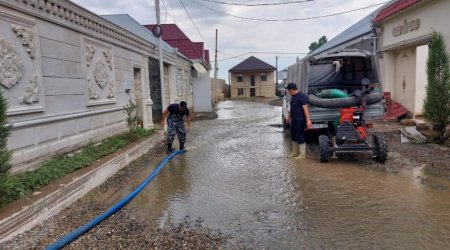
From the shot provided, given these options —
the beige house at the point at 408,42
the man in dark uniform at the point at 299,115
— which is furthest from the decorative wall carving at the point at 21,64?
the beige house at the point at 408,42

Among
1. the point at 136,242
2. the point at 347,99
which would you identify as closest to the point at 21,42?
the point at 136,242

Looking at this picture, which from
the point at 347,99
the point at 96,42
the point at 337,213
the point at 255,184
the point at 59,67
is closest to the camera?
the point at 337,213

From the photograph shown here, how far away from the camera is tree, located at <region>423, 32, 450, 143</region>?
8.38 m

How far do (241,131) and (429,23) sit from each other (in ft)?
22.7

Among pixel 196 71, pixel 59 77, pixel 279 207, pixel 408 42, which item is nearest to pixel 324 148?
pixel 279 207

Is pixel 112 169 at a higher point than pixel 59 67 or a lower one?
lower

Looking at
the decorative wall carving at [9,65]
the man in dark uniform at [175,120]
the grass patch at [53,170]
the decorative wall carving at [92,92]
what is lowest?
the grass patch at [53,170]

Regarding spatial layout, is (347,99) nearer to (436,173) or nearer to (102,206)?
(436,173)

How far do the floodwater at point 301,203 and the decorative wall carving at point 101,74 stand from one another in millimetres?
2502

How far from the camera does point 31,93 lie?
5809 mm

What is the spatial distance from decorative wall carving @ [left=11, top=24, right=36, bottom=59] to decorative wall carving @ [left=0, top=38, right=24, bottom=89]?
0.28 m

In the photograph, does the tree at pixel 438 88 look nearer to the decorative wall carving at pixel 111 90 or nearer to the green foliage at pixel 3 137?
the decorative wall carving at pixel 111 90

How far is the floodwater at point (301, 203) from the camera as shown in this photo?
12.9ft

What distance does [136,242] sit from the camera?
12.8 feet
